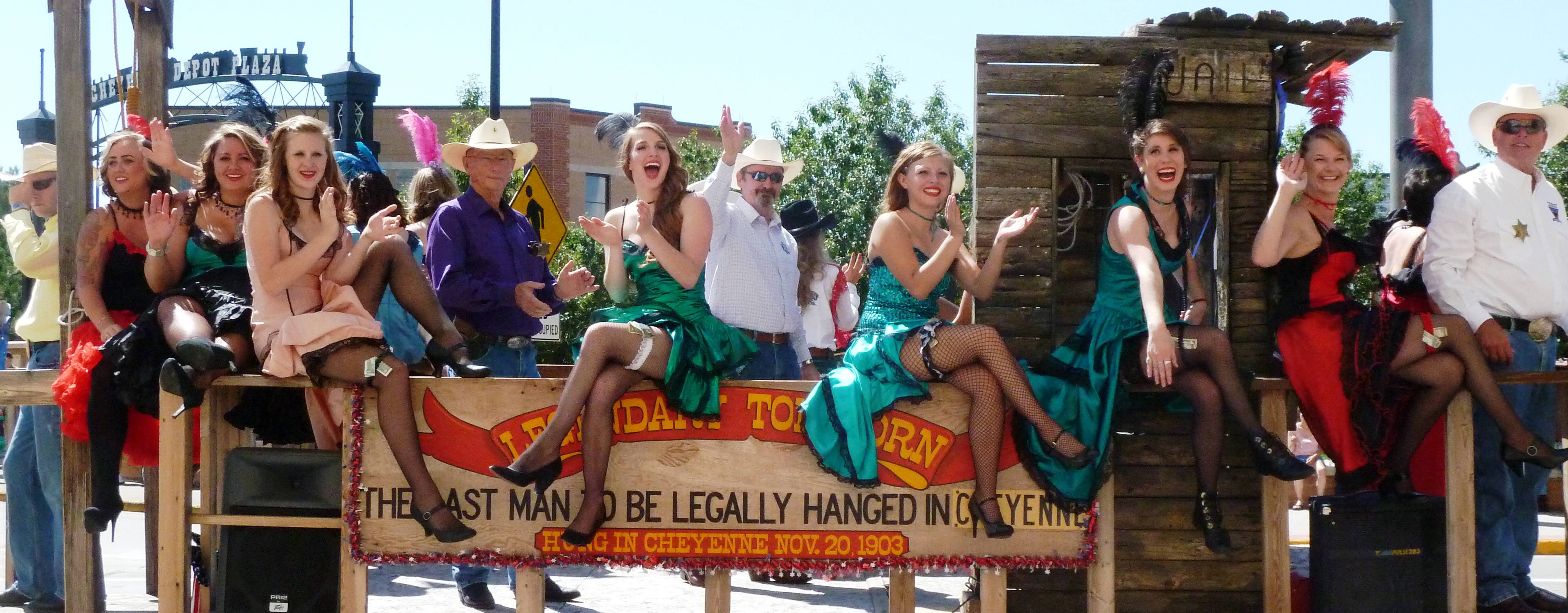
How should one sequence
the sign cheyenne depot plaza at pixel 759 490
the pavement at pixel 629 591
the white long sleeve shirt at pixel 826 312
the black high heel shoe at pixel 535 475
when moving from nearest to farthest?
1. the black high heel shoe at pixel 535 475
2. the sign cheyenne depot plaza at pixel 759 490
3. the pavement at pixel 629 591
4. the white long sleeve shirt at pixel 826 312

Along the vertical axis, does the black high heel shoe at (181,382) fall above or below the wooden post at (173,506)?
above

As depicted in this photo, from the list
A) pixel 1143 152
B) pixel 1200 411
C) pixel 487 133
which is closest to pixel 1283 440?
pixel 1200 411

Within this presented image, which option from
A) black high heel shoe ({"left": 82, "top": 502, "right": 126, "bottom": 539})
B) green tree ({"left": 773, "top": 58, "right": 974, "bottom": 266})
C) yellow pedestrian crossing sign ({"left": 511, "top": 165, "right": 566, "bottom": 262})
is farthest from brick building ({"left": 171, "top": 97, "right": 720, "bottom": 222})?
black high heel shoe ({"left": 82, "top": 502, "right": 126, "bottom": 539})

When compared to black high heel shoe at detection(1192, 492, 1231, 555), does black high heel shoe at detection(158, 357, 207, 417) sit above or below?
above

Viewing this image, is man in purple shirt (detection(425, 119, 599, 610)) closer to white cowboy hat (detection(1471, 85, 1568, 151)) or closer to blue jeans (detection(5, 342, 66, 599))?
blue jeans (detection(5, 342, 66, 599))

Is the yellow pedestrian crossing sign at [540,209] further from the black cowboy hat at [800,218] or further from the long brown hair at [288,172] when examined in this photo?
the long brown hair at [288,172]

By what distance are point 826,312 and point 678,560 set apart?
10.4ft

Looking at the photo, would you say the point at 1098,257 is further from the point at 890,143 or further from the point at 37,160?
the point at 37,160

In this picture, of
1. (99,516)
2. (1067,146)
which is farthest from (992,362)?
(99,516)

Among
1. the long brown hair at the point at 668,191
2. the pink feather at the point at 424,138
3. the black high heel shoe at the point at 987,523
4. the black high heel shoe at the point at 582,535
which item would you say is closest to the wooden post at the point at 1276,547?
the black high heel shoe at the point at 987,523

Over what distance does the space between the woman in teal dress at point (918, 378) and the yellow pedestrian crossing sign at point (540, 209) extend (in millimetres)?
5779

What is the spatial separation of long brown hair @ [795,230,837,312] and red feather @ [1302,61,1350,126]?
10.2ft

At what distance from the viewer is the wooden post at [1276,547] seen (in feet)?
16.8

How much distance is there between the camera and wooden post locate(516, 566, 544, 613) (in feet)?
16.6
